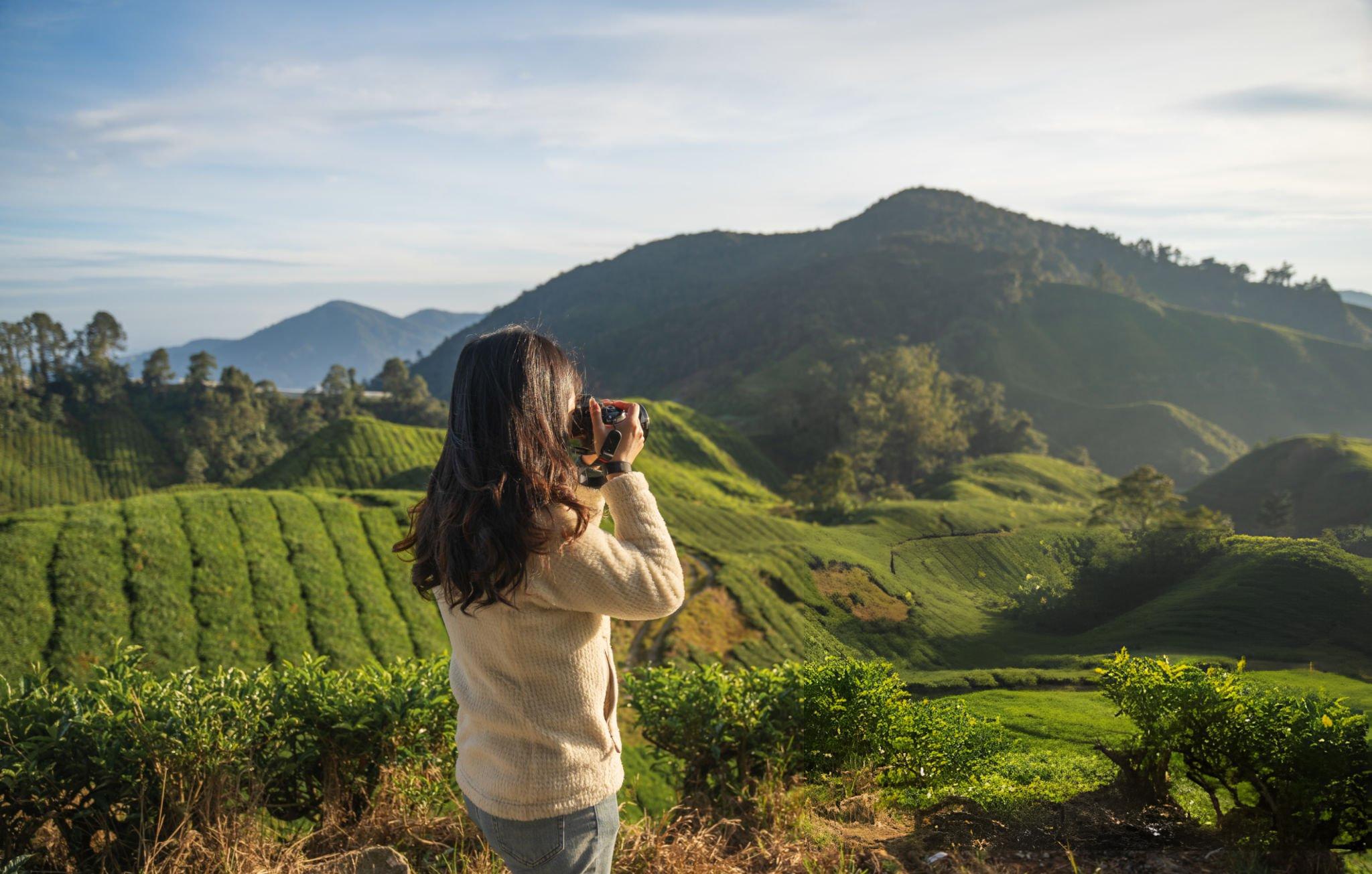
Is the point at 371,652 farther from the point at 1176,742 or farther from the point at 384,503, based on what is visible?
the point at 1176,742

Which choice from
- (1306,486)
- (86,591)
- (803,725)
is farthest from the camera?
(86,591)

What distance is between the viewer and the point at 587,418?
194cm

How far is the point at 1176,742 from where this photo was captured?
271cm

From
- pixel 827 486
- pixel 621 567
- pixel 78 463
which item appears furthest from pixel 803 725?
pixel 78 463

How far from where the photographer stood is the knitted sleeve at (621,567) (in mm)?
1745

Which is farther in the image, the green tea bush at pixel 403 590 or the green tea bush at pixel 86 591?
the green tea bush at pixel 403 590

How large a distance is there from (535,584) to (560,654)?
22 centimetres

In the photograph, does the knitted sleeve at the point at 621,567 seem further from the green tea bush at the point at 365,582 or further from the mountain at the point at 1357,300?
the mountain at the point at 1357,300

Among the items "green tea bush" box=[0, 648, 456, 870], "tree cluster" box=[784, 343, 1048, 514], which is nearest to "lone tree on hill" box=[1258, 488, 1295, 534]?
"green tea bush" box=[0, 648, 456, 870]

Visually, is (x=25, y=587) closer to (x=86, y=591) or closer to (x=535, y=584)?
(x=86, y=591)

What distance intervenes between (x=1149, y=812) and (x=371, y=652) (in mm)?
17128

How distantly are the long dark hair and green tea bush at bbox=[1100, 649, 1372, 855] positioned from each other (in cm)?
226

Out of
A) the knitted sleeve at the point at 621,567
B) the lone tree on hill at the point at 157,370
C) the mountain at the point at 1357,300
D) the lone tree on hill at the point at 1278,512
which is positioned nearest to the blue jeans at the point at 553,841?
the knitted sleeve at the point at 621,567

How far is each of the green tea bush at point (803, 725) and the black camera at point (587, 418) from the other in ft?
6.66
